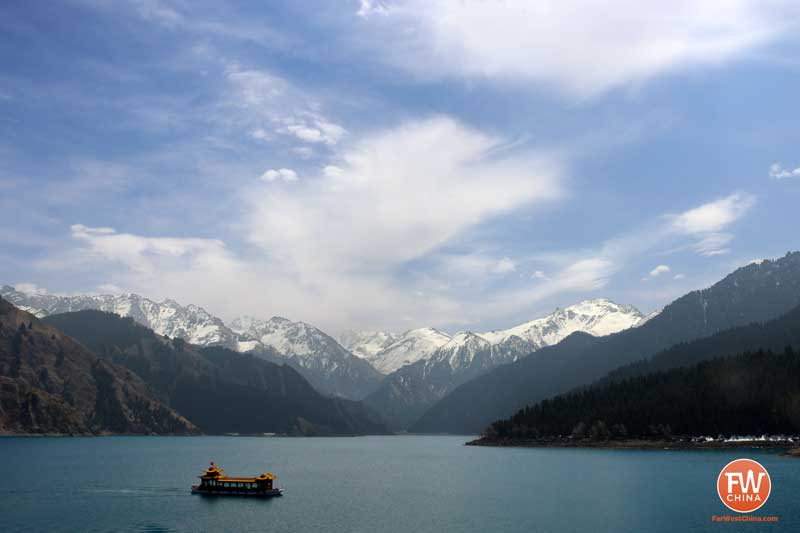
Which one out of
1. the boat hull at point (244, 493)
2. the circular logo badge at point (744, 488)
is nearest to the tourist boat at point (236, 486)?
the boat hull at point (244, 493)

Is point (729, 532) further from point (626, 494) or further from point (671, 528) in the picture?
point (626, 494)

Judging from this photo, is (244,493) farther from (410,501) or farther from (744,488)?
(744,488)

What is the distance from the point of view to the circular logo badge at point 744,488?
108m

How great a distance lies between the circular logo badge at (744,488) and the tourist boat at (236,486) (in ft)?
273

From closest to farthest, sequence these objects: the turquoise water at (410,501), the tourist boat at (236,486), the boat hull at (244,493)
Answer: the turquoise water at (410,501)
the boat hull at (244,493)
the tourist boat at (236,486)

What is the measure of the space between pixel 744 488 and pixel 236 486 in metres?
97.2

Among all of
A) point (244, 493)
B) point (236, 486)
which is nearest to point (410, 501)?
point (244, 493)

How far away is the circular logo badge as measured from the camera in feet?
356

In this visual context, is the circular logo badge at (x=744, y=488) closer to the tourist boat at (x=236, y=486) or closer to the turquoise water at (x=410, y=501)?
the turquoise water at (x=410, y=501)

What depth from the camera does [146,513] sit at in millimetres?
109125

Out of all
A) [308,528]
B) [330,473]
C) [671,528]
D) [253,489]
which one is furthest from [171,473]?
[671,528]

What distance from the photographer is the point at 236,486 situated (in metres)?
135

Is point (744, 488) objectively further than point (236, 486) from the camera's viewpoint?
No

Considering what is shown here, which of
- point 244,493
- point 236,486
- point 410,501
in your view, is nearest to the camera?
point 410,501
